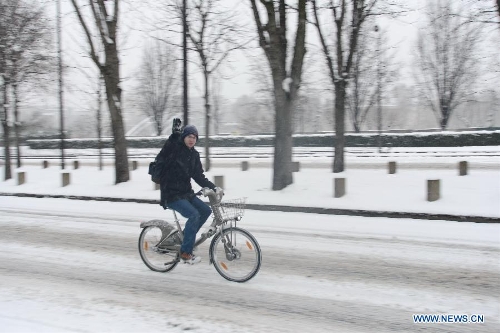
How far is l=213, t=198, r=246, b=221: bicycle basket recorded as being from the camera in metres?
→ 5.60

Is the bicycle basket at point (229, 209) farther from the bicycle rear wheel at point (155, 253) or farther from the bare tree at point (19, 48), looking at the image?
the bare tree at point (19, 48)

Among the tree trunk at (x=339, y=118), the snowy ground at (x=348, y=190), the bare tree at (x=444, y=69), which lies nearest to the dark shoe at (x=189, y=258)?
the snowy ground at (x=348, y=190)

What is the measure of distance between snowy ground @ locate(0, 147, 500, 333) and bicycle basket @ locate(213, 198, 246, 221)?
86cm

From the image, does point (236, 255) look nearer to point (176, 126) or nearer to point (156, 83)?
point (176, 126)

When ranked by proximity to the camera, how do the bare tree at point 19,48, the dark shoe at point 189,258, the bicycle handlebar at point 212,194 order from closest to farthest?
1. the bicycle handlebar at point 212,194
2. the dark shoe at point 189,258
3. the bare tree at point 19,48

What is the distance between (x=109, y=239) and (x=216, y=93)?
45.4 m

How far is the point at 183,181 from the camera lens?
5.94 meters

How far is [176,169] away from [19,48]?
17137 mm

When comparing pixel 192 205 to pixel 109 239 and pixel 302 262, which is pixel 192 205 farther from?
pixel 109 239

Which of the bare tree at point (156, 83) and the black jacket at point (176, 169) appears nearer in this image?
the black jacket at point (176, 169)

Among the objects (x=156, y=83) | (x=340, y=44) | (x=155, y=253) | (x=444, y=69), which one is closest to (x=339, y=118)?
(x=340, y=44)

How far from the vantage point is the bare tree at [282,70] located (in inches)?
500

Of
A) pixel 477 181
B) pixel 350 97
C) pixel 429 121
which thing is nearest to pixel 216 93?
pixel 350 97

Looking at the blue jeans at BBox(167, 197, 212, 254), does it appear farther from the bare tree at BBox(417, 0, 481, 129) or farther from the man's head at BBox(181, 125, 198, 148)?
the bare tree at BBox(417, 0, 481, 129)
